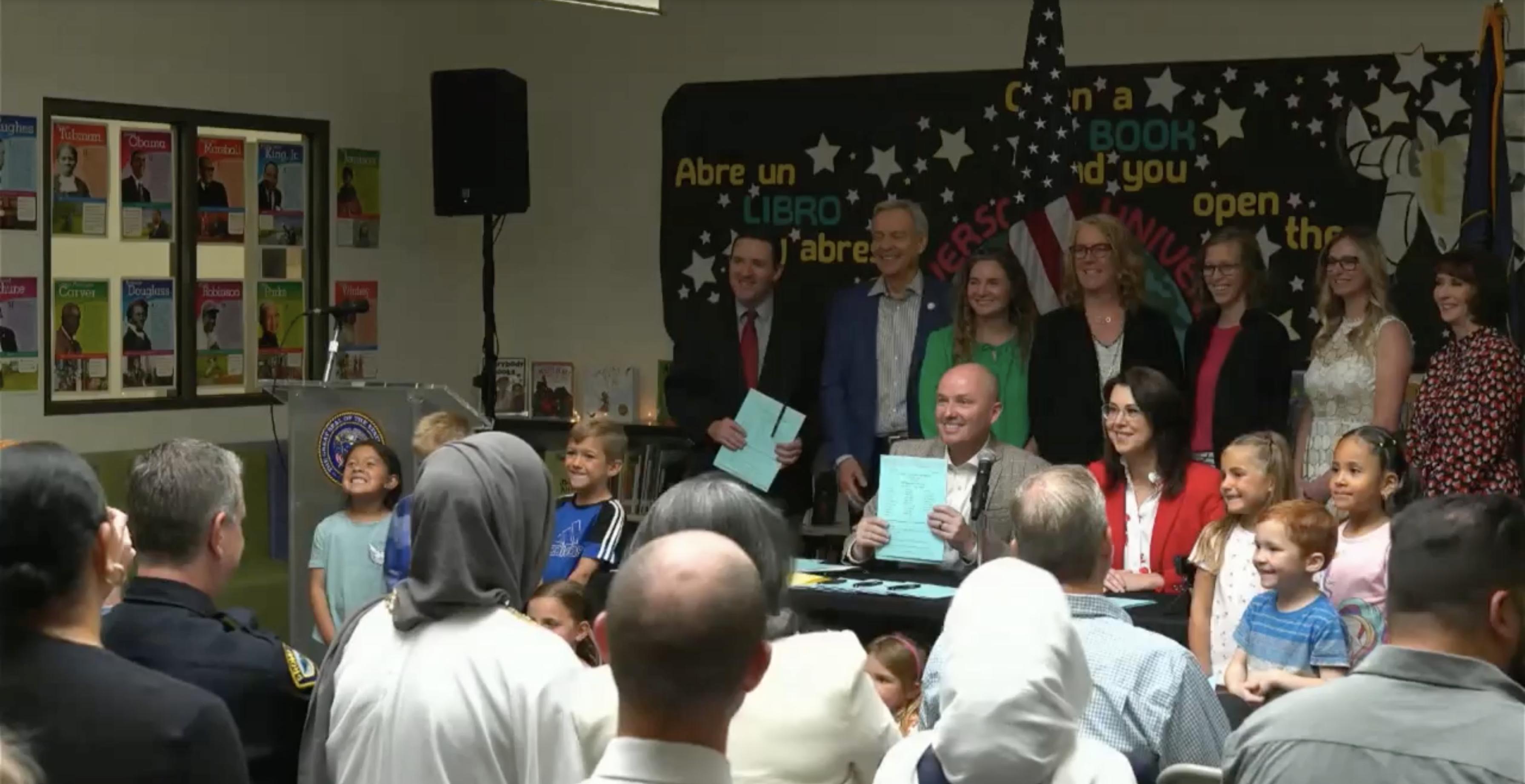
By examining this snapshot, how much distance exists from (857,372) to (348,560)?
1904 millimetres

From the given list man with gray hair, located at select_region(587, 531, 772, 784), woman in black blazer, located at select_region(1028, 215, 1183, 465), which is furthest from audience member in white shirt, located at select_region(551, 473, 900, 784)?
woman in black blazer, located at select_region(1028, 215, 1183, 465)

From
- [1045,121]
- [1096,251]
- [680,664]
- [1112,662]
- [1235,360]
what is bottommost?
[1112,662]

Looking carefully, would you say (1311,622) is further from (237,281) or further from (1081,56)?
(237,281)

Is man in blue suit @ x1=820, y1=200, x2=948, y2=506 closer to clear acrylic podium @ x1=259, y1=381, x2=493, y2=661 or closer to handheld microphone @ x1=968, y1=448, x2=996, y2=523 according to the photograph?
handheld microphone @ x1=968, y1=448, x2=996, y2=523

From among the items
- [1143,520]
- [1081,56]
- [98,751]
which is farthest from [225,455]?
[1081,56]

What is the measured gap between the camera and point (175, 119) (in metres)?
8.10

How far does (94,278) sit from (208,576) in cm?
576

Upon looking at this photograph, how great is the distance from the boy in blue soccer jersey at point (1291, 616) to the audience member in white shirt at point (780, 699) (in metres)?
1.87

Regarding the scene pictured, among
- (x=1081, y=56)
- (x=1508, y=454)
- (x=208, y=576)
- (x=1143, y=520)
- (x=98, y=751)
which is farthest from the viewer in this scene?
(x=1081, y=56)

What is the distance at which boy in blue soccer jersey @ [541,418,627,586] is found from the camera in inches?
214

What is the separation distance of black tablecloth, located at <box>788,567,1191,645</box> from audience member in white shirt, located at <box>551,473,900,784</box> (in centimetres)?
195

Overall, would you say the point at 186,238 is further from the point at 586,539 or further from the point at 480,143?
the point at 586,539

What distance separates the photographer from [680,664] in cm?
171

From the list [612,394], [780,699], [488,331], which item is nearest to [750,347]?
[488,331]
